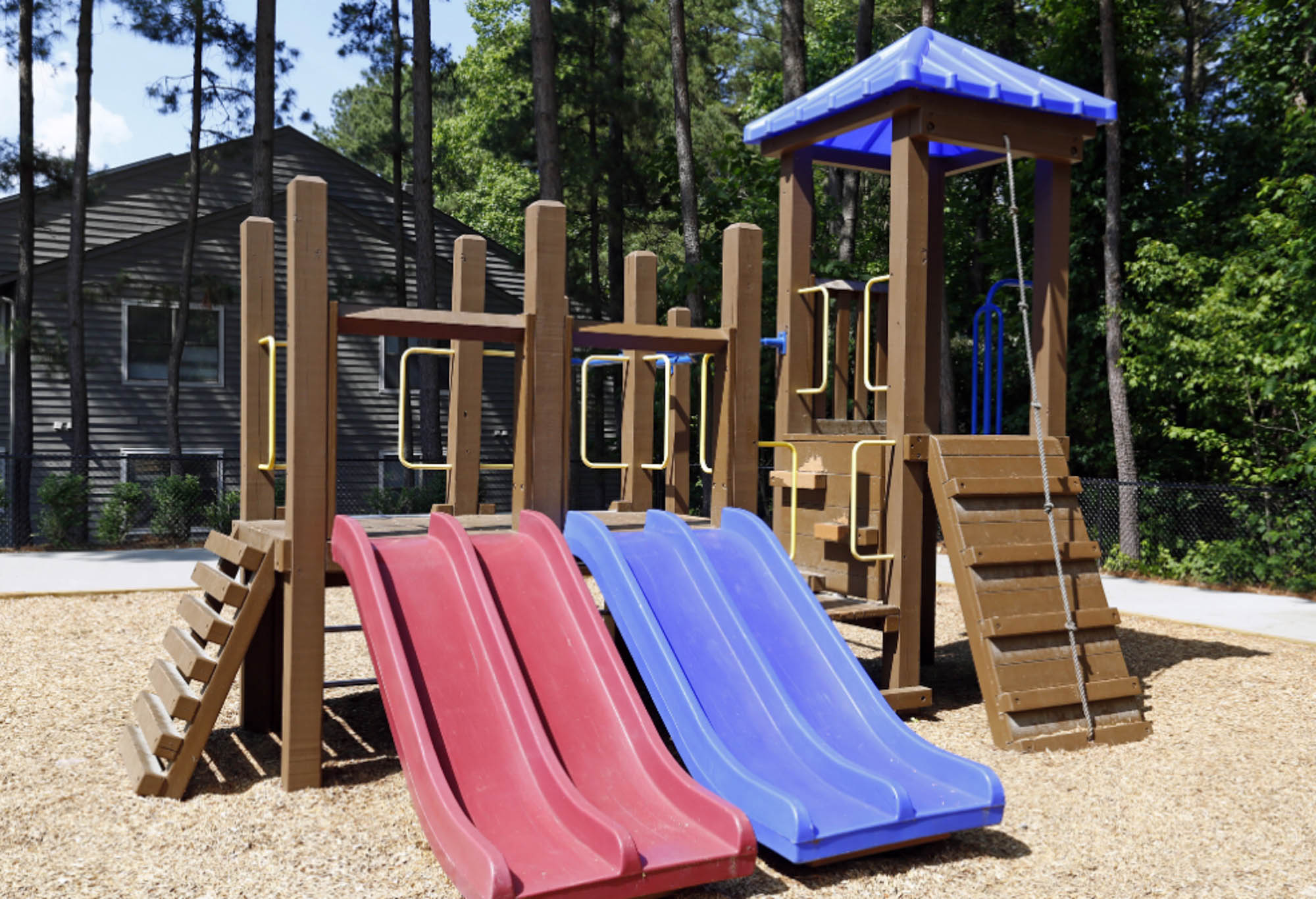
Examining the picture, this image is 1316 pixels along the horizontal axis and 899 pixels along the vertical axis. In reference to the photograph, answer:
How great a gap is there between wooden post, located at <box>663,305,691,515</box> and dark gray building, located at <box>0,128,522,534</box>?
38.1 feet

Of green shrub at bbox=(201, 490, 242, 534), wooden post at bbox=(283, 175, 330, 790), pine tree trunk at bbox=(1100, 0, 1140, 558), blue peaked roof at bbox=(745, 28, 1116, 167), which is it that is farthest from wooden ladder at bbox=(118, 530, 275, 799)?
pine tree trunk at bbox=(1100, 0, 1140, 558)

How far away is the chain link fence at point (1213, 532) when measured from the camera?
42.6ft

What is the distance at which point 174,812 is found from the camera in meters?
4.82

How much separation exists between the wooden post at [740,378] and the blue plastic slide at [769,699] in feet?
0.79

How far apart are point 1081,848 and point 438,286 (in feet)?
65.0

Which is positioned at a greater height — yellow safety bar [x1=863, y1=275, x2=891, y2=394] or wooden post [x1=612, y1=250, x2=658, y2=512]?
yellow safety bar [x1=863, y1=275, x2=891, y2=394]

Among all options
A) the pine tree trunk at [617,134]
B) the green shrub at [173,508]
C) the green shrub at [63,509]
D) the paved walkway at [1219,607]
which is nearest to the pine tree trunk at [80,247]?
the green shrub at [63,509]

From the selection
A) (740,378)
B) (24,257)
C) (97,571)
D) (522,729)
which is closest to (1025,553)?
(740,378)

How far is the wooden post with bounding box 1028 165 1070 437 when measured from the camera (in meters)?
7.30

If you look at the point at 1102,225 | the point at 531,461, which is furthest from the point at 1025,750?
the point at 1102,225

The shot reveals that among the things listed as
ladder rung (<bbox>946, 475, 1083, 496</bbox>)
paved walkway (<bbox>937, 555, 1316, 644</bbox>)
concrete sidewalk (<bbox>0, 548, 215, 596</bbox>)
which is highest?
ladder rung (<bbox>946, 475, 1083, 496</bbox>)

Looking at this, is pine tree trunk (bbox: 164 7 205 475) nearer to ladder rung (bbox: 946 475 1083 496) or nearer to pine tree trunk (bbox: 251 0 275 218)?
pine tree trunk (bbox: 251 0 275 218)

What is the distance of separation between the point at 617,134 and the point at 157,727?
783 inches

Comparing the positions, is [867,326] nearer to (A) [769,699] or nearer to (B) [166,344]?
(A) [769,699]
